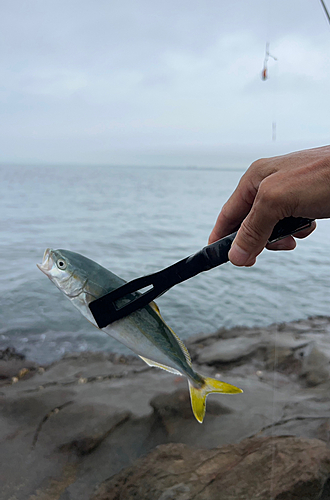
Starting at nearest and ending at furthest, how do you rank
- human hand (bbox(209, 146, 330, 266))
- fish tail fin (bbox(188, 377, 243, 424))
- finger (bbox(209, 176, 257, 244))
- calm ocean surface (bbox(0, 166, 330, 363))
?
human hand (bbox(209, 146, 330, 266)) → fish tail fin (bbox(188, 377, 243, 424)) → finger (bbox(209, 176, 257, 244)) → calm ocean surface (bbox(0, 166, 330, 363))

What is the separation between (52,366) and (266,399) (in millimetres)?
2447

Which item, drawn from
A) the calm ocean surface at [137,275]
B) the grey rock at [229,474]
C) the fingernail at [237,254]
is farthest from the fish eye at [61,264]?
the calm ocean surface at [137,275]

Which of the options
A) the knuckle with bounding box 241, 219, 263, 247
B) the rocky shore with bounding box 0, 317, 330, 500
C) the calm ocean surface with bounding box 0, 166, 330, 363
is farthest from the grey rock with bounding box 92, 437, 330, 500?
the calm ocean surface with bounding box 0, 166, 330, 363

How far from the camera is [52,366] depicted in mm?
4160

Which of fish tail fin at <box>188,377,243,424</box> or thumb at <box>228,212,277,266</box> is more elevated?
thumb at <box>228,212,277,266</box>

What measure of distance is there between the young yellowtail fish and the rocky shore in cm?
108

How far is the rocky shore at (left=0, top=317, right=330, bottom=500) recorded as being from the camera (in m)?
2.37

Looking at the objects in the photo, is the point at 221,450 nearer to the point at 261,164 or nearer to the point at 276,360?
the point at 276,360

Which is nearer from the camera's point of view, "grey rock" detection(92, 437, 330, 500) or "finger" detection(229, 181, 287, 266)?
"finger" detection(229, 181, 287, 266)

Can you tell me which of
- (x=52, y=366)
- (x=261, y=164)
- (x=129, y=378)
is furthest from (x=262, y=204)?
(x=52, y=366)

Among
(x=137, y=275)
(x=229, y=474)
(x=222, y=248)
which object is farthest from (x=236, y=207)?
(x=137, y=275)

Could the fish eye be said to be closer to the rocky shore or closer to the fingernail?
the fingernail

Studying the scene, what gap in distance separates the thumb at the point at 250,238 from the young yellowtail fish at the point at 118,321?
0.49m

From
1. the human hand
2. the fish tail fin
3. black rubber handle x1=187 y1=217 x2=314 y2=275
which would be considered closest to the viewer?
the human hand
